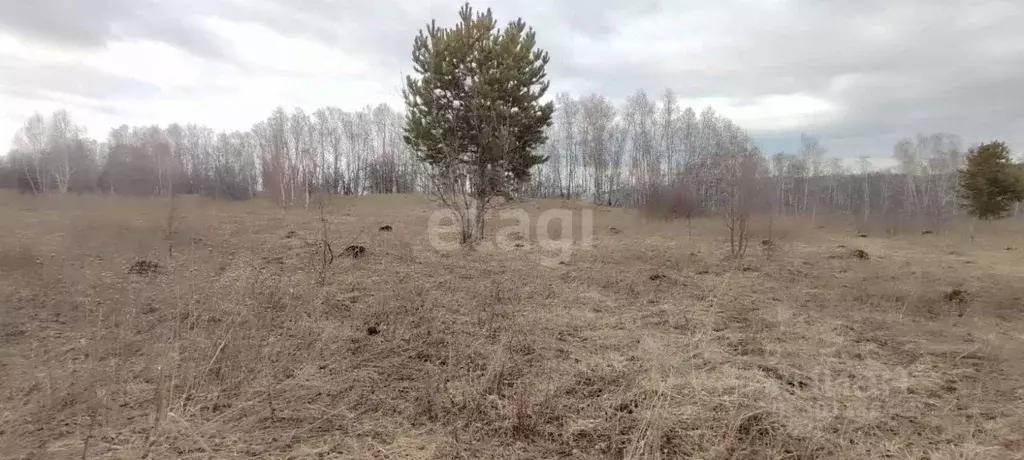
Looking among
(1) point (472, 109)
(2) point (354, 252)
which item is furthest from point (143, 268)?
(1) point (472, 109)

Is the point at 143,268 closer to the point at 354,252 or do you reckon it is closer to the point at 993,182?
the point at 354,252

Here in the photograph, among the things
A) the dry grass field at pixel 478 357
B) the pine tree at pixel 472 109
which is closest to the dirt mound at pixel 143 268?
Result: the dry grass field at pixel 478 357

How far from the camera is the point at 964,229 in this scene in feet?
60.5

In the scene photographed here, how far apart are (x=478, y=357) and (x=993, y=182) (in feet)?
58.6

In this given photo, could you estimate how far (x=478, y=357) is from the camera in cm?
429

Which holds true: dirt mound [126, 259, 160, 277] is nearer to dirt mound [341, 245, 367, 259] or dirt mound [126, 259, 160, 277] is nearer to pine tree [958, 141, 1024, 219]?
dirt mound [341, 245, 367, 259]

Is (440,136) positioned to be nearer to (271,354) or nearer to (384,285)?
(384,285)

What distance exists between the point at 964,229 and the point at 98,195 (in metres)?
27.1

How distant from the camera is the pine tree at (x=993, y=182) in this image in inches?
559

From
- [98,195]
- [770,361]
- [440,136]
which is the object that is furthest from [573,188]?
[770,361]

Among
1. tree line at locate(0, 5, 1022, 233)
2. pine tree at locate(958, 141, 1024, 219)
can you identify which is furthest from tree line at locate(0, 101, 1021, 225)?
pine tree at locate(958, 141, 1024, 219)

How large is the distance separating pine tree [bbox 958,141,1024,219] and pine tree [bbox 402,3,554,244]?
13565 mm

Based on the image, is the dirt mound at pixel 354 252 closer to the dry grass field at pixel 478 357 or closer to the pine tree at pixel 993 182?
the dry grass field at pixel 478 357

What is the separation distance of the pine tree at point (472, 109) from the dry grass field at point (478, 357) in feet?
10.5
